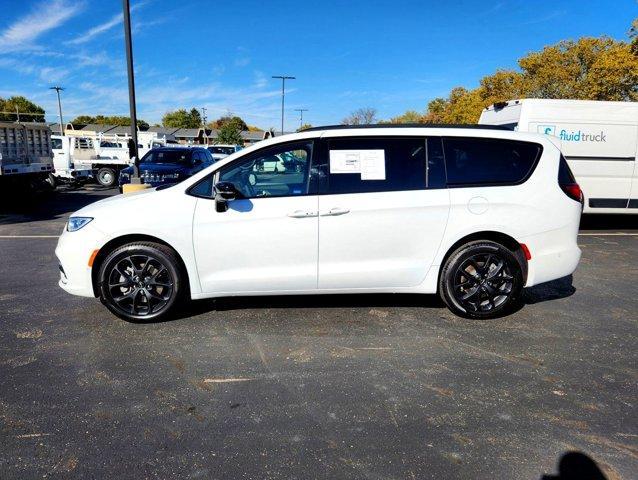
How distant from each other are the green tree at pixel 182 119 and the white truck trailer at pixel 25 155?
11258cm

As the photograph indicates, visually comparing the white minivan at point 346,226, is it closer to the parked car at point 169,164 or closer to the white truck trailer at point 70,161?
the parked car at point 169,164

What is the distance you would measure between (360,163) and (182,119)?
127 metres

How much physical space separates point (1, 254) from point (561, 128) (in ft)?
32.9

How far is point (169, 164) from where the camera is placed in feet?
46.9

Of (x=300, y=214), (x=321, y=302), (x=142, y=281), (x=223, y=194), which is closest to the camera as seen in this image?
(x=223, y=194)

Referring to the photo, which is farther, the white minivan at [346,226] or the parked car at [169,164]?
the parked car at [169,164]

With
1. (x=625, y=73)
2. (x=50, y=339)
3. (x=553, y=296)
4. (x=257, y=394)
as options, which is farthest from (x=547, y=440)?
(x=625, y=73)

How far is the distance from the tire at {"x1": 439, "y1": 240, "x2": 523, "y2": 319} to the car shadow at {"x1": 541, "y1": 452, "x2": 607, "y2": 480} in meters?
1.96

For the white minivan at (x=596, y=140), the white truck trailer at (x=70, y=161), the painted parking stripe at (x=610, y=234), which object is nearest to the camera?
the white minivan at (x=596, y=140)

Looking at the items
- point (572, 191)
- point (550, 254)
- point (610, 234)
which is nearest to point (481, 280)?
point (550, 254)

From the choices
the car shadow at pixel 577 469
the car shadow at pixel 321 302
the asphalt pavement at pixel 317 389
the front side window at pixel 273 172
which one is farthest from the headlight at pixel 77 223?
the car shadow at pixel 577 469

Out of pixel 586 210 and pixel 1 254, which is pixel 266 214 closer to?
pixel 1 254

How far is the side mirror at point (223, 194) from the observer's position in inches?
155

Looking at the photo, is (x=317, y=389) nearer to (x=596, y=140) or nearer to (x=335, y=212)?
(x=335, y=212)
